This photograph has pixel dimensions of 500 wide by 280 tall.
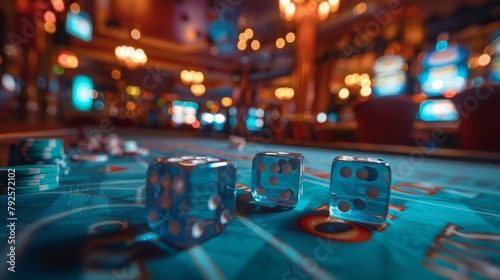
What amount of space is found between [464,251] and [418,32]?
7774mm

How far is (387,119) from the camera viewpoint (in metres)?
3.09

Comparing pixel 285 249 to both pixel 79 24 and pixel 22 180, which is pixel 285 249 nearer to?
pixel 22 180

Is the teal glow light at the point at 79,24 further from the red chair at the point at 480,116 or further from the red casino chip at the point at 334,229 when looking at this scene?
the red chair at the point at 480,116

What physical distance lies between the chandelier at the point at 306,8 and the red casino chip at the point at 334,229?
16.1 feet

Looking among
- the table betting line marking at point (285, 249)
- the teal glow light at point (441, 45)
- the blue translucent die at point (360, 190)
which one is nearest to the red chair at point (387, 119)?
the blue translucent die at point (360, 190)

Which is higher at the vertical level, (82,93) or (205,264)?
(82,93)

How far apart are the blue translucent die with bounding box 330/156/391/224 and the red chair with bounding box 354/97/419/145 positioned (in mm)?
2664

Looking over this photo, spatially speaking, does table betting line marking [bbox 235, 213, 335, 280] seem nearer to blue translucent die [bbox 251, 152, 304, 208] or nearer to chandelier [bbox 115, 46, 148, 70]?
blue translucent die [bbox 251, 152, 304, 208]

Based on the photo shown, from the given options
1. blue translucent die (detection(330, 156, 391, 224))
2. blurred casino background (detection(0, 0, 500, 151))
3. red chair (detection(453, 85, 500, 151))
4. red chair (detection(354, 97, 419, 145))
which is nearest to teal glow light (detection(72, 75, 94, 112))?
blurred casino background (detection(0, 0, 500, 151))

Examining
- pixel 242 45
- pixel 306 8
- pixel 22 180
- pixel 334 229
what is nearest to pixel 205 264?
pixel 334 229

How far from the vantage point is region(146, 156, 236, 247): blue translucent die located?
0.51m

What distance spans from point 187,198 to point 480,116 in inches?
120

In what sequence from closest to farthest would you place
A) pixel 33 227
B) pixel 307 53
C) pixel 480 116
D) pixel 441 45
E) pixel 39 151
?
pixel 33 227 < pixel 39 151 < pixel 480 116 < pixel 307 53 < pixel 441 45

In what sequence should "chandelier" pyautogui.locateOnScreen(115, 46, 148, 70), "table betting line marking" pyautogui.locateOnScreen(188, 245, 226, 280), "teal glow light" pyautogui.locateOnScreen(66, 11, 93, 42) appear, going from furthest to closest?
"chandelier" pyautogui.locateOnScreen(115, 46, 148, 70) → "teal glow light" pyautogui.locateOnScreen(66, 11, 93, 42) → "table betting line marking" pyautogui.locateOnScreen(188, 245, 226, 280)
